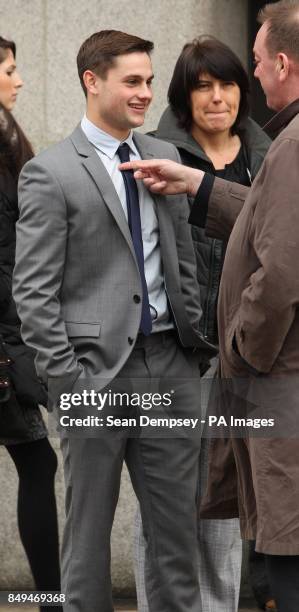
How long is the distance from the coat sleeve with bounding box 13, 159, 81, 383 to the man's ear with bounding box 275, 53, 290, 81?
0.90m

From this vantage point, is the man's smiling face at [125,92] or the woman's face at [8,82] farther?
the woman's face at [8,82]

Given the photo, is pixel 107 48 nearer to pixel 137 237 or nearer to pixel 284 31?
pixel 137 237

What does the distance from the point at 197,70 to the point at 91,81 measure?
2.85ft

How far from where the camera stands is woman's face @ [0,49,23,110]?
5.42 meters

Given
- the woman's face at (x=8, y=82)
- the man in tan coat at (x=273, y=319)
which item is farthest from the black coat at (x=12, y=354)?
the man in tan coat at (x=273, y=319)

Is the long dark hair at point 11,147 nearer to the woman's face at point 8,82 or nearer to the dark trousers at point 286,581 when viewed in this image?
the woman's face at point 8,82

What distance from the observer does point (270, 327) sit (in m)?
3.70

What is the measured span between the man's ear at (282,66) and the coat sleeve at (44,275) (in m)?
0.90

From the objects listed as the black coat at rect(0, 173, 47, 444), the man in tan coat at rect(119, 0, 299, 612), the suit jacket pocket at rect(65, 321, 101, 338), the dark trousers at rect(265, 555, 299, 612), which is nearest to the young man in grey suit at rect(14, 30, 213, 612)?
the suit jacket pocket at rect(65, 321, 101, 338)

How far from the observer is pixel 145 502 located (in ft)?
15.1

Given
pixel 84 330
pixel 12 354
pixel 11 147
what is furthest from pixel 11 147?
pixel 84 330

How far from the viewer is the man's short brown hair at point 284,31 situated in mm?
3932

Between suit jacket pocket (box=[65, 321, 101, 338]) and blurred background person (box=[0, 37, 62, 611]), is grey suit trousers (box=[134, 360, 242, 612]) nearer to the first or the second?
blurred background person (box=[0, 37, 62, 611])

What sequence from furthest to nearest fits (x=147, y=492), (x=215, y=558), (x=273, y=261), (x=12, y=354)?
(x=215, y=558), (x=12, y=354), (x=147, y=492), (x=273, y=261)
